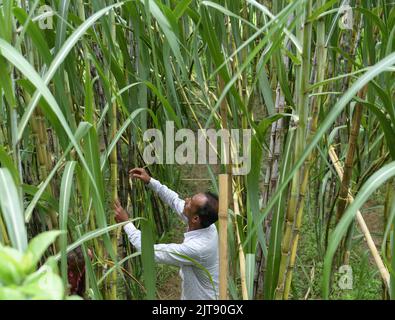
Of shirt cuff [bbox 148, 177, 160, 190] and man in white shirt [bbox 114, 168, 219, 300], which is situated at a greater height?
shirt cuff [bbox 148, 177, 160, 190]

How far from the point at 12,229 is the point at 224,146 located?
0.46 metres

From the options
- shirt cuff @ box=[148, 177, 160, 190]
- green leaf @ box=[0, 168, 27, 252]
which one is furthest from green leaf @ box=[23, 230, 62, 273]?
shirt cuff @ box=[148, 177, 160, 190]

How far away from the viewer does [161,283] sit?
2.35 m

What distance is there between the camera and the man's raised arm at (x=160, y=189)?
5.17 feet

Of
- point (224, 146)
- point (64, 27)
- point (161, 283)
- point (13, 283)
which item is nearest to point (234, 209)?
point (224, 146)

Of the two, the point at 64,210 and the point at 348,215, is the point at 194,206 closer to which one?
the point at 64,210

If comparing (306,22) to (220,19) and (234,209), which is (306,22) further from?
(234,209)

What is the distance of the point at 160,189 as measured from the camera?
1.72 meters

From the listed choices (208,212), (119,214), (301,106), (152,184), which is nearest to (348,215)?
(301,106)

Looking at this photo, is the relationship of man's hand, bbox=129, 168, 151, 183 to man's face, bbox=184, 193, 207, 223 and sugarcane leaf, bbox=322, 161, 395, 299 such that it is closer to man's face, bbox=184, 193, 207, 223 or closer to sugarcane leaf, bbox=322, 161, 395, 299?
man's face, bbox=184, 193, 207, 223

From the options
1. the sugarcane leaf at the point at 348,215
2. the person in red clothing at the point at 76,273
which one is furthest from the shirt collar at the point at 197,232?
the sugarcane leaf at the point at 348,215

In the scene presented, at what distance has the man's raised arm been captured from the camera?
5.17 feet

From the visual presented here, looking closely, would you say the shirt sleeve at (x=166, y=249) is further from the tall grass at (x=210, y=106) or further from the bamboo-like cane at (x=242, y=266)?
the bamboo-like cane at (x=242, y=266)

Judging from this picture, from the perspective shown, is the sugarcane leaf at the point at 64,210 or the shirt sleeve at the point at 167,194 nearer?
the sugarcane leaf at the point at 64,210
